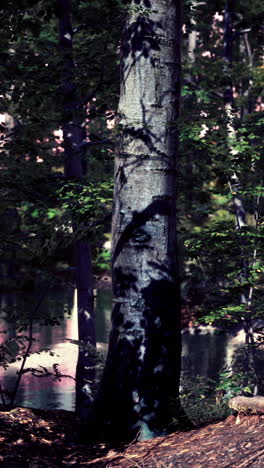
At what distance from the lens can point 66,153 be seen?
37.0 feet

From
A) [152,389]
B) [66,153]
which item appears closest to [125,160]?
[152,389]

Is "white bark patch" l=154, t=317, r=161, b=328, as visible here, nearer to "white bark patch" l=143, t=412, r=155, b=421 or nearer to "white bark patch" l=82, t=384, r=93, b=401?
"white bark patch" l=143, t=412, r=155, b=421

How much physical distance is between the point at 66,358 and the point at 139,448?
11.7 m

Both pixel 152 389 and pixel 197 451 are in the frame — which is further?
pixel 152 389

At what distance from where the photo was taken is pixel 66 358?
57.4 feet

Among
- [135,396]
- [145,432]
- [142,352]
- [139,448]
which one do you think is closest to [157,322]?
[142,352]

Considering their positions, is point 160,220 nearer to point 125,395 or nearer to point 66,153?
point 125,395

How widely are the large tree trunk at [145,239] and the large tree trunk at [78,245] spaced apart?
3.09 m

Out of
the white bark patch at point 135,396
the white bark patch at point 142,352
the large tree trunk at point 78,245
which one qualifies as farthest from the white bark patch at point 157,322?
the large tree trunk at point 78,245

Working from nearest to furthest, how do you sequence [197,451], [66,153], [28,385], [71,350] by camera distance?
[197,451]
[66,153]
[28,385]
[71,350]

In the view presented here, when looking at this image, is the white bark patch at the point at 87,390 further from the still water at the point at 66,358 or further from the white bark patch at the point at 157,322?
the white bark patch at the point at 157,322

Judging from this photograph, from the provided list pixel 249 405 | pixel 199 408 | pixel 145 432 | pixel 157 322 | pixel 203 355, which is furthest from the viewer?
pixel 203 355

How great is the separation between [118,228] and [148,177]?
626 mm

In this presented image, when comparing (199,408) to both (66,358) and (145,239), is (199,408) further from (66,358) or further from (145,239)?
(66,358)
